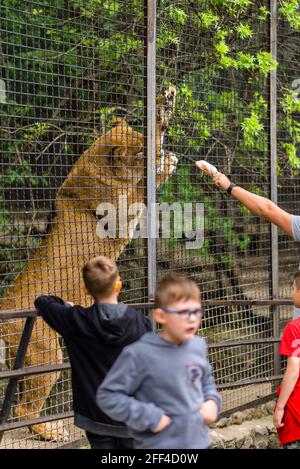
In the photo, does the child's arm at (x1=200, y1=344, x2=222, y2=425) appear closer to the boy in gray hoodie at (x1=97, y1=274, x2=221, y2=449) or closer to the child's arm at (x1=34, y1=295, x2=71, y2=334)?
the boy in gray hoodie at (x1=97, y1=274, x2=221, y2=449)

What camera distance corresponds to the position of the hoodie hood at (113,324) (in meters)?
3.52

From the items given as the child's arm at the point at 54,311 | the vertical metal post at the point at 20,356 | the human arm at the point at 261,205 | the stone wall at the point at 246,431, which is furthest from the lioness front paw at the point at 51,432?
the human arm at the point at 261,205

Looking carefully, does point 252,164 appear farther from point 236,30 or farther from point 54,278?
point 54,278

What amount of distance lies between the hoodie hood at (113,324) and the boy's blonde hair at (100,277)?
6 cm

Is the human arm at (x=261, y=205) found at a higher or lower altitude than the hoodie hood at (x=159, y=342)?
higher

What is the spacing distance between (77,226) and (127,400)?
9.41 ft

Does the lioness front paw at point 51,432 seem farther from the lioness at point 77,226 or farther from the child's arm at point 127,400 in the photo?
the child's arm at point 127,400

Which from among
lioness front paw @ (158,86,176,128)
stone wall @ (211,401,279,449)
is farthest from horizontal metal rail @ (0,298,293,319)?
lioness front paw @ (158,86,176,128)

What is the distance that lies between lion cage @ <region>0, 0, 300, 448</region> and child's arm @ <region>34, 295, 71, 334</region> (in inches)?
28.4

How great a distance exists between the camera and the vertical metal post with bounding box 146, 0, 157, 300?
5.46 meters

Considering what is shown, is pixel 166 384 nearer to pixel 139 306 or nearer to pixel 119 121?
pixel 139 306

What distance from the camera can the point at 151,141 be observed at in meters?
5.50

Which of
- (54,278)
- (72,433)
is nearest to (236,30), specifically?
(54,278)

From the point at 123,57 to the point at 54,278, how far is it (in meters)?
1.88
